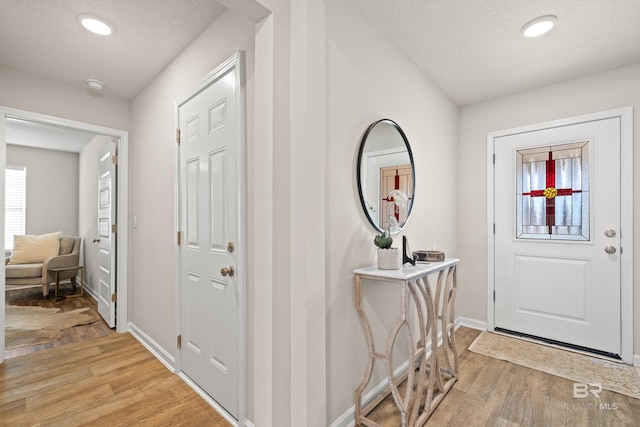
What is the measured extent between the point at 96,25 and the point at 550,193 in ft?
12.8

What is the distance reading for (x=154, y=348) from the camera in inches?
99.9

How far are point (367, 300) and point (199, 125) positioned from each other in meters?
1.63

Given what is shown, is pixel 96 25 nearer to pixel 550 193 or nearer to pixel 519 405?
pixel 519 405

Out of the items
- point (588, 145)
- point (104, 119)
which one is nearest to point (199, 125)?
point (104, 119)

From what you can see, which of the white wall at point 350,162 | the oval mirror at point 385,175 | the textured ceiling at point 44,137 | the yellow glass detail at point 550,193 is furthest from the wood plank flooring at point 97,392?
the yellow glass detail at point 550,193

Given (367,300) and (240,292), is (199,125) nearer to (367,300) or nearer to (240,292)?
(240,292)

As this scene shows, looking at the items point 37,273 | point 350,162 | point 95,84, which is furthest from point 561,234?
point 37,273

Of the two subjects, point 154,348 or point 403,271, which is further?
point 154,348

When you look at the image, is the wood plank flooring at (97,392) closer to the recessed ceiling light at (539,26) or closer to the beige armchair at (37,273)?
the beige armchair at (37,273)

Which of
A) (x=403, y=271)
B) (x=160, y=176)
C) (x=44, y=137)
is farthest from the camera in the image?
(x=44, y=137)

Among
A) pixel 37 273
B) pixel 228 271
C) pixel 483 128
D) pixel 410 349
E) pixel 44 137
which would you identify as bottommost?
pixel 37 273

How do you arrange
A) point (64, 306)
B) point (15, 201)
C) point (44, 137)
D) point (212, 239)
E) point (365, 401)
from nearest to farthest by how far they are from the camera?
point (365, 401)
point (212, 239)
point (64, 306)
point (44, 137)
point (15, 201)

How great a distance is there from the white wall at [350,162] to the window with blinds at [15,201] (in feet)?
19.7

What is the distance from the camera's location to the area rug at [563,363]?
2.10 m
